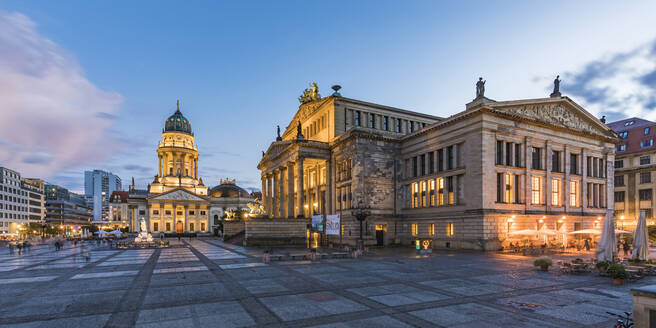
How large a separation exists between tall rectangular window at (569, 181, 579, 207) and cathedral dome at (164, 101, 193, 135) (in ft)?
386

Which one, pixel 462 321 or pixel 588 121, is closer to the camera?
pixel 462 321

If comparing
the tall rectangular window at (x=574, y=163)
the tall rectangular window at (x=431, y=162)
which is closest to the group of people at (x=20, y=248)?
the tall rectangular window at (x=431, y=162)

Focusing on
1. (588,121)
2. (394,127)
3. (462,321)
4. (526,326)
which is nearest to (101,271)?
(462,321)

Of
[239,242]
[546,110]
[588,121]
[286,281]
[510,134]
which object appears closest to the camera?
[286,281]

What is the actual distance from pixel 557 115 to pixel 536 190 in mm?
9752

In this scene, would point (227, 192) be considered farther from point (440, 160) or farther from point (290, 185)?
point (440, 160)

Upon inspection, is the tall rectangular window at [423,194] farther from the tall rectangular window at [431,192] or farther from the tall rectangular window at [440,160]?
the tall rectangular window at [440,160]

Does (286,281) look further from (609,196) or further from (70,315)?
(609,196)

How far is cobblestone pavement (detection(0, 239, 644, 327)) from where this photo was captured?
39.3 feet

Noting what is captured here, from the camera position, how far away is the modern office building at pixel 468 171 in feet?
128

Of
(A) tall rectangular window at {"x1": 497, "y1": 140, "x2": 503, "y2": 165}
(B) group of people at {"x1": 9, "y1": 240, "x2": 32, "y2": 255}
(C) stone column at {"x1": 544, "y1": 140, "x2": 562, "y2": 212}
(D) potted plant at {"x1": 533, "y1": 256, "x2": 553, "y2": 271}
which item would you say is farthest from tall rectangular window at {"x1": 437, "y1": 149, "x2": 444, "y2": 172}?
(B) group of people at {"x1": 9, "y1": 240, "x2": 32, "y2": 255}

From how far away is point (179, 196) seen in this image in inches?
4515

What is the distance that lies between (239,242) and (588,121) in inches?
1962

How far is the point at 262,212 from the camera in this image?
60.0 metres
